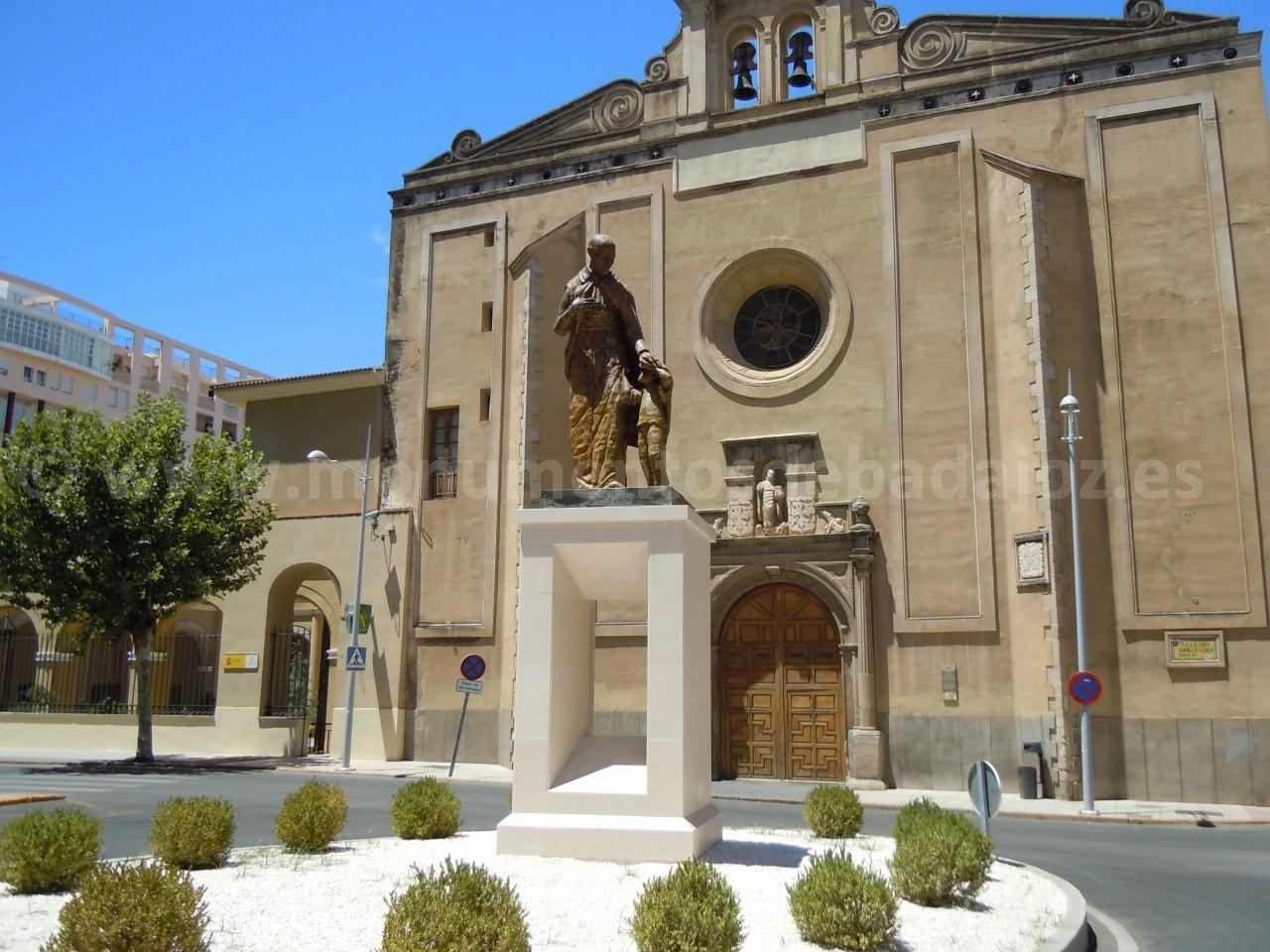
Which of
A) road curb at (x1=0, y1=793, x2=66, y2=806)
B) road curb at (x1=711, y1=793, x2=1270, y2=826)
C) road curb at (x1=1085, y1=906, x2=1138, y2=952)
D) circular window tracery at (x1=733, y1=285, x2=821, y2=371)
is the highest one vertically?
circular window tracery at (x1=733, y1=285, x2=821, y2=371)

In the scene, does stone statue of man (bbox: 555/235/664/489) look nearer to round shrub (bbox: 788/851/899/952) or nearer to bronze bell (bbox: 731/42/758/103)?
round shrub (bbox: 788/851/899/952)

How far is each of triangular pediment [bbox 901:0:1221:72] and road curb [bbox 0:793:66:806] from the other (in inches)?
779

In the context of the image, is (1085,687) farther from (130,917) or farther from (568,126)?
(568,126)

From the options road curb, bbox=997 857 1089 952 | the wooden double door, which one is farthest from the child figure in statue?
the wooden double door

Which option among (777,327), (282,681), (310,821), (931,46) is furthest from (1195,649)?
(282,681)

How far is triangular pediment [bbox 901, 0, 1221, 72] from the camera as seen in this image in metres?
20.9

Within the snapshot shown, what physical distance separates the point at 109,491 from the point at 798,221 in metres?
15.1

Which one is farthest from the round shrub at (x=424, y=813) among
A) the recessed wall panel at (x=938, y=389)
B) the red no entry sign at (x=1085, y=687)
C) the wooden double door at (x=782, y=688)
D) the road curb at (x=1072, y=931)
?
the recessed wall panel at (x=938, y=389)

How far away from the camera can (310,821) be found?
9844mm

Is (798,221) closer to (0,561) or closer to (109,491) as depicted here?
(109,491)

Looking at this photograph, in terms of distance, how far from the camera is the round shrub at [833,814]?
37.0 feet

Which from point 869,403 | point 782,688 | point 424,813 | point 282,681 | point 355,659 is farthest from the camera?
point 282,681

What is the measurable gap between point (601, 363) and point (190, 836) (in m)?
5.49

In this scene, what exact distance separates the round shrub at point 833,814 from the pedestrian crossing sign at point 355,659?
46.9 feet
